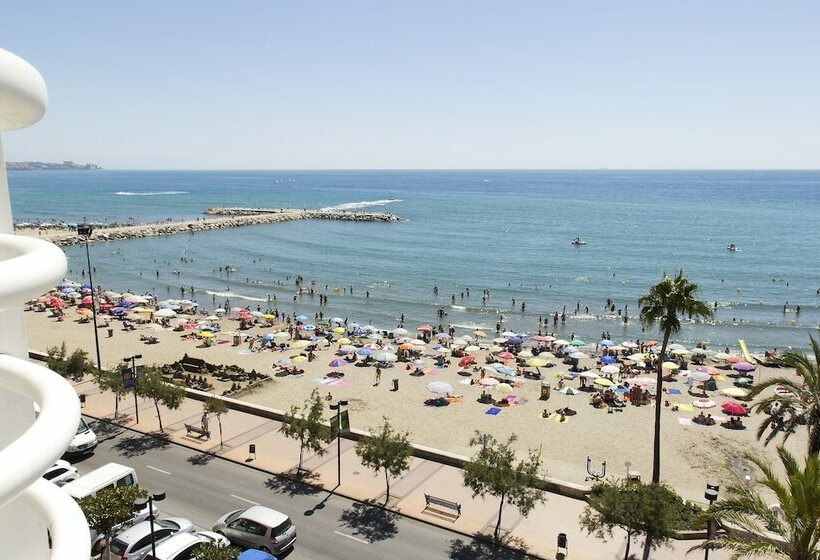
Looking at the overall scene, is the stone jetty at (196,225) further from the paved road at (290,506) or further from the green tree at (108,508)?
the green tree at (108,508)

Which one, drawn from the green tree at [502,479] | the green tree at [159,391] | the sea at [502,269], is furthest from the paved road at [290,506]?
the sea at [502,269]

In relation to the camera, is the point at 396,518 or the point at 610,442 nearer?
the point at 396,518

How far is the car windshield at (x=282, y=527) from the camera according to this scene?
54.6ft

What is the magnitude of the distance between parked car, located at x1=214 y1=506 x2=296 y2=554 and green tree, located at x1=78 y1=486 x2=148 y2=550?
125 inches


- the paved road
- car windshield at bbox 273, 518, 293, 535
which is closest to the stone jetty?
the paved road

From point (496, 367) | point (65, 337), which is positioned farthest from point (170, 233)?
point (496, 367)

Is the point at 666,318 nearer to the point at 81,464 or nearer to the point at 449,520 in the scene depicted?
the point at 449,520

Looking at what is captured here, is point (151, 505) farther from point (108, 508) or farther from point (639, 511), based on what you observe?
point (639, 511)

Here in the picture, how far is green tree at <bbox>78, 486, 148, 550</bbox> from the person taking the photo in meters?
14.5

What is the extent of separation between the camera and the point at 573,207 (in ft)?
524

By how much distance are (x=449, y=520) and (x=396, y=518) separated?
5.37 feet

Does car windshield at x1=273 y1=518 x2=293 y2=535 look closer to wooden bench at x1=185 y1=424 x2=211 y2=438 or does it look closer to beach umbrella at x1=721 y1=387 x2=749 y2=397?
wooden bench at x1=185 y1=424 x2=211 y2=438

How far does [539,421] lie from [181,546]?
1846cm

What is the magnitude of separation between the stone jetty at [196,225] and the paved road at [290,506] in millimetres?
68007
